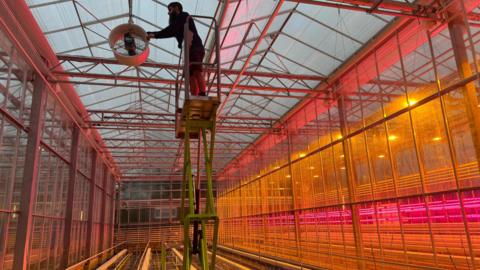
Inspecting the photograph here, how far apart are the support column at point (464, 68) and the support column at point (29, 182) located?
12.2 metres

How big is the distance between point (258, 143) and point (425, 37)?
1646 centimetres

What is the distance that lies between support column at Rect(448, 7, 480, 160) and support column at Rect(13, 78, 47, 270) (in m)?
12.2

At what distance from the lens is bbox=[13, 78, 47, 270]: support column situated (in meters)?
10.2

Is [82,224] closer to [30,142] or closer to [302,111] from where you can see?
[30,142]

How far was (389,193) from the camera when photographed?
10.9m

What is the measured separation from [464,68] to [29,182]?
1255 cm

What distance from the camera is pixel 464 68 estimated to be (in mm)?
8609

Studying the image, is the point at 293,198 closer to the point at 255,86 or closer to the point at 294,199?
the point at 294,199

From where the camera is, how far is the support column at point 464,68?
8.26 metres

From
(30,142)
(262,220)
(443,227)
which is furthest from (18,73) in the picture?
(262,220)

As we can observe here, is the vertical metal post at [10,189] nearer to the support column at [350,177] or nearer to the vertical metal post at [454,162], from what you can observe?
the support column at [350,177]

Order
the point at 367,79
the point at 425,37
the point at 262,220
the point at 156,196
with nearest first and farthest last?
the point at 425,37, the point at 367,79, the point at 262,220, the point at 156,196

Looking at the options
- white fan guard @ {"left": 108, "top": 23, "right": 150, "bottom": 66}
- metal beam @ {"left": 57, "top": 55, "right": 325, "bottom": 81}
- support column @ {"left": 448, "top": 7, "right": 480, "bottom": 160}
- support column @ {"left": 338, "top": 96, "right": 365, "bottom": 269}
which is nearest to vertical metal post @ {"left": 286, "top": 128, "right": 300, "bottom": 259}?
support column @ {"left": 338, "top": 96, "right": 365, "bottom": 269}

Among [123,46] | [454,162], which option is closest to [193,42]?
[123,46]
